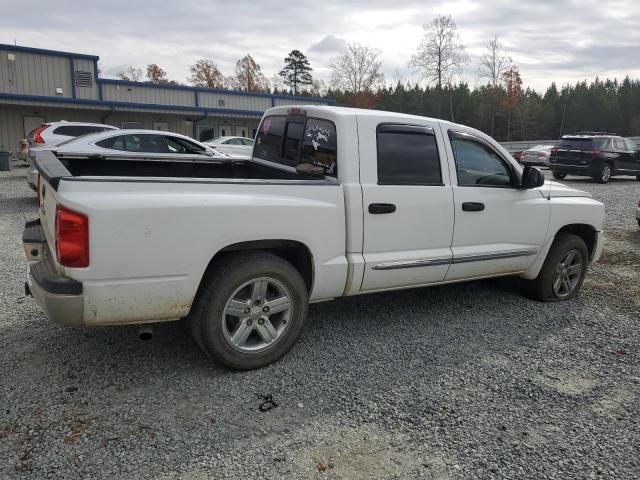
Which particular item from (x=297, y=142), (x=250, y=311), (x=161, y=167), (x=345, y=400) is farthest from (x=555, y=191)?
(x=161, y=167)

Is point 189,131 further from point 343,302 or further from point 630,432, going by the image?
point 630,432

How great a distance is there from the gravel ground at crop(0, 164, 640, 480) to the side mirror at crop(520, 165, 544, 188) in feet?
4.13

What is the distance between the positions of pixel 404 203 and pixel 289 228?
41.2 inches

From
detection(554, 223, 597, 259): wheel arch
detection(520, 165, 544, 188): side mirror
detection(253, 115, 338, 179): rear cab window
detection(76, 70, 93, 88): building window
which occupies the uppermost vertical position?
→ detection(76, 70, 93, 88): building window

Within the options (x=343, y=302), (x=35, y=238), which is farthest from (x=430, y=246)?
(x=35, y=238)

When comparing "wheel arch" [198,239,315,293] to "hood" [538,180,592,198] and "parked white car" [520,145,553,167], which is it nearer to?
"hood" [538,180,592,198]

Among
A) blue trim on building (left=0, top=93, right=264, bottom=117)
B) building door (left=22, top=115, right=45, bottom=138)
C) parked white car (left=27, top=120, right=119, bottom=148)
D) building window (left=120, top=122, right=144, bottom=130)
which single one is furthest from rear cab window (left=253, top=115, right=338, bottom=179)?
building window (left=120, top=122, right=144, bottom=130)

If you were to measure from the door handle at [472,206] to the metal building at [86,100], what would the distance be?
2609cm

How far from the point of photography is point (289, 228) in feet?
11.8

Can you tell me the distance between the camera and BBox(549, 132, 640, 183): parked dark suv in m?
18.4

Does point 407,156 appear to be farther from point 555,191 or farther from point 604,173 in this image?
point 604,173

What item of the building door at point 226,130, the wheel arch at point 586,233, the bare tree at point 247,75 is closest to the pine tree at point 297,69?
the bare tree at point 247,75

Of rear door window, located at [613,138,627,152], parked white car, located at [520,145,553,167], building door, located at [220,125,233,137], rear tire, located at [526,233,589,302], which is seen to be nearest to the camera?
rear tire, located at [526,233,589,302]

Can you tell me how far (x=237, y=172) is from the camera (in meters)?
5.17
